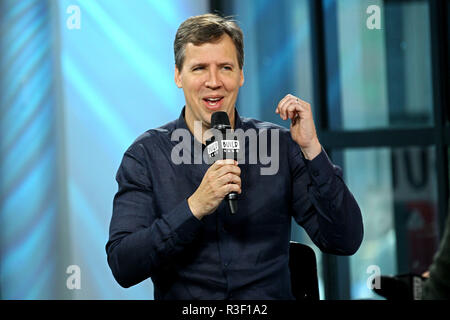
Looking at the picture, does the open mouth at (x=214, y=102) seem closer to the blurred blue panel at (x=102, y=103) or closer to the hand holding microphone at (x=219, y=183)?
the hand holding microphone at (x=219, y=183)

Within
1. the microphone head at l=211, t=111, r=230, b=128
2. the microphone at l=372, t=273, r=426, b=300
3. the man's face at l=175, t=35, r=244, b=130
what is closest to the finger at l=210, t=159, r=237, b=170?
the microphone head at l=211, t=111, r=230, b=128

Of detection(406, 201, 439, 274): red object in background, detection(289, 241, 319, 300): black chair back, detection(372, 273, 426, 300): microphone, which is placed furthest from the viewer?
detection(406, 201, 439, 274): red object in background

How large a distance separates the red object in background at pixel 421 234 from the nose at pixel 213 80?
120 inches

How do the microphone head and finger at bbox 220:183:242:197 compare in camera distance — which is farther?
the microphone head

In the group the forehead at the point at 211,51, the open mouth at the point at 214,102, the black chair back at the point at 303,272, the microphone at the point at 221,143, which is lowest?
the black chair back at the point at 303,272

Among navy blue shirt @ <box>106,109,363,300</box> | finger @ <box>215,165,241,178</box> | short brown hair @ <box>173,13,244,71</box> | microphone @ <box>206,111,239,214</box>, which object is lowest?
navy blue shirt @ <box>106,109,363,300</box>

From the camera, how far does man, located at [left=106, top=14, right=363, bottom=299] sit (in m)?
1.49

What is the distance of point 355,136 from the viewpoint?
3.64m

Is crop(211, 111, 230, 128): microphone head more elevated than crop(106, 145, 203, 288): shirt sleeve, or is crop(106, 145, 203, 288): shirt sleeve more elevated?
crop(211, 111, 230, 128): microphone head

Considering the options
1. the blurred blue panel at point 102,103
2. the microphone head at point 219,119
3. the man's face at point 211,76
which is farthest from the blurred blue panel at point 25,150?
the microphone head at point 219,119

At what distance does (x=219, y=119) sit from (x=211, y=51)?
0.21m

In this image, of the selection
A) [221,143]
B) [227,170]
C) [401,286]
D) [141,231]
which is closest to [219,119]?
[221,143]

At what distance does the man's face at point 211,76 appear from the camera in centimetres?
157

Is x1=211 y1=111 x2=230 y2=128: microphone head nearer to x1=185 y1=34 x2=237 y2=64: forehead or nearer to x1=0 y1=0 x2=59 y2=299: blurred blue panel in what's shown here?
x1=185 y1=34 x2=237 y2=64: forehead
